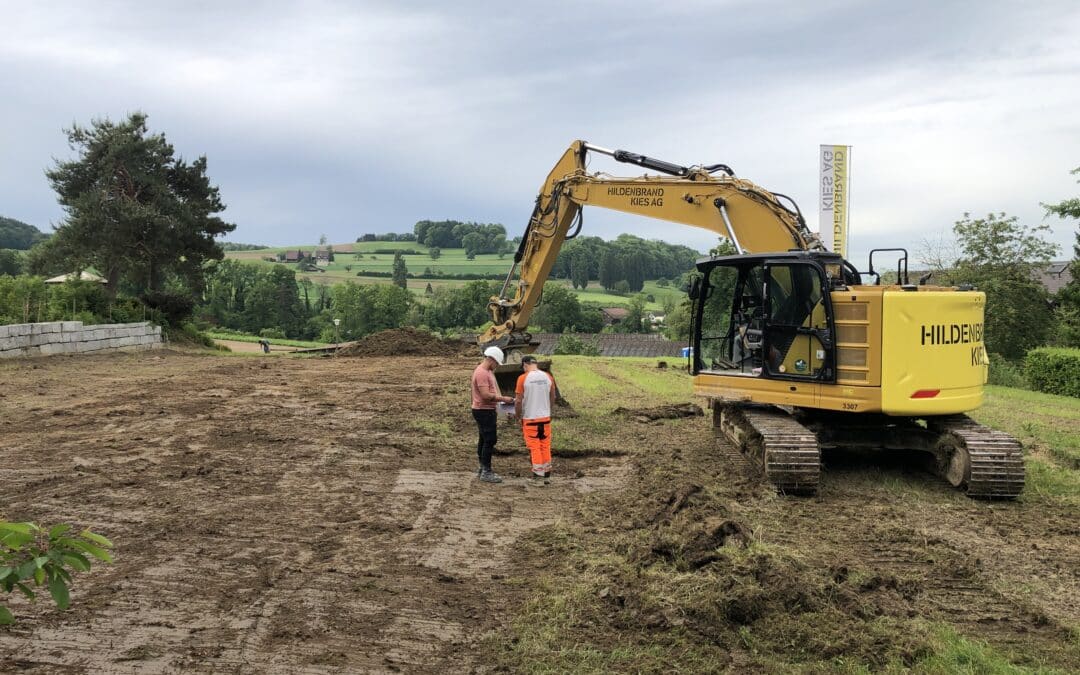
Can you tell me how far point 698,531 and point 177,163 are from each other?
33.2m

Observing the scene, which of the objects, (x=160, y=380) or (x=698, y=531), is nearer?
(x=698, y=531)

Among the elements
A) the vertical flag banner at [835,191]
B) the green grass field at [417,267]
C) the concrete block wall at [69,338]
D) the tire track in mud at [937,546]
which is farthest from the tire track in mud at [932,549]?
the green grass field at [417,267]

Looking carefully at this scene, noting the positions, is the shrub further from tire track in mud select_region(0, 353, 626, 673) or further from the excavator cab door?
the excavator cab door

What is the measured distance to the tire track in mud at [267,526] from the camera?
5.00 meters

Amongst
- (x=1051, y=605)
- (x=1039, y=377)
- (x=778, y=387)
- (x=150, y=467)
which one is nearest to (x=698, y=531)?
(x=1051, y=605)

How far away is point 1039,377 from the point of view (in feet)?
71.3

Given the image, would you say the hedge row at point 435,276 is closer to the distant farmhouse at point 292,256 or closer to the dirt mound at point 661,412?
the distant farmhouse at point 292,256

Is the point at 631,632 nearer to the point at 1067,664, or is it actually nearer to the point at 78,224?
the point at 1067,664

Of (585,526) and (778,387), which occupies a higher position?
(778,387)

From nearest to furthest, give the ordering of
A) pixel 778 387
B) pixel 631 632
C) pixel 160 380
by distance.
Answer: pixel 631 632
pixel 778 387
pixel 160 380

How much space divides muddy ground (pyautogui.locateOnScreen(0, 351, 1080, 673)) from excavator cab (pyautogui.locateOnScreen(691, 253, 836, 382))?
4.35 ft

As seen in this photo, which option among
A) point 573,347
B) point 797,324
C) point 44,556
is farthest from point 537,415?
Answer: point 573,347

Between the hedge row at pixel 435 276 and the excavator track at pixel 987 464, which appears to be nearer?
the excavator track at pixel 987 464

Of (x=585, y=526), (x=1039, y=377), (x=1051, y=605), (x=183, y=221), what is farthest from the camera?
(x=183, y=221)
